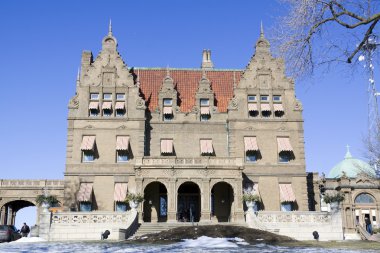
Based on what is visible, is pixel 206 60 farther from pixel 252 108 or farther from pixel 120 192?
pixel 120 192

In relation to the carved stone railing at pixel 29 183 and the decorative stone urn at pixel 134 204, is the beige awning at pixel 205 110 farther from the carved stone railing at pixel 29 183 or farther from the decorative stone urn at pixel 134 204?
the carved stone railing at pixel 29 183

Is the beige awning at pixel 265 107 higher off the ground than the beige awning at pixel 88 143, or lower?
higher

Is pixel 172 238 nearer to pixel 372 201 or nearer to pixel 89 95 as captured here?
pixel 89 95

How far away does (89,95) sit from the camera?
42438mm

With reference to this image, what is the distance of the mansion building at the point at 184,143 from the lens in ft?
125

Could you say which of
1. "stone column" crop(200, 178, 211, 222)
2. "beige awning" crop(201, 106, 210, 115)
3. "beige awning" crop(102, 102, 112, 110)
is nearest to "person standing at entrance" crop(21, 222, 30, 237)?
"beige awning" crop(102, 102, 112, 110)

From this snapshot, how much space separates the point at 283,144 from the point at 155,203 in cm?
1290

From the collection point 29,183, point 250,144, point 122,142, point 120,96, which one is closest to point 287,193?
point 250,144

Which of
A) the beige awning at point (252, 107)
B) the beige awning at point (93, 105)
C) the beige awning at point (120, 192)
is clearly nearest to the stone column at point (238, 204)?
the beige awning at point (252, 107)

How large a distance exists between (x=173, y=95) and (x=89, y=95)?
794 cm

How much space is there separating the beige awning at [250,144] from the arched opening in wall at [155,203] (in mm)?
8411

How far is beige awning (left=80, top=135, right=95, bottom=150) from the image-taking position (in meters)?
40.1

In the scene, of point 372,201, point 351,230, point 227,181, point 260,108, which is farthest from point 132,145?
point 372,201

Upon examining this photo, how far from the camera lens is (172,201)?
36938 millimetres
